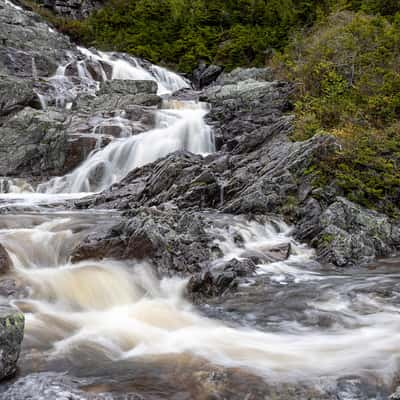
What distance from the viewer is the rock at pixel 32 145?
705 inches

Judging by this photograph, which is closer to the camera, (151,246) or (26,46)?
(151,246)

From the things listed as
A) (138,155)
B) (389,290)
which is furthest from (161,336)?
(138,155)

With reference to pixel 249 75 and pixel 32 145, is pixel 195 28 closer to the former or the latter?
pixel 249 75

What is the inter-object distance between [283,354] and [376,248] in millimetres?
5080

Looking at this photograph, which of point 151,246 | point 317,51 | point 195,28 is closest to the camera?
point 151,246

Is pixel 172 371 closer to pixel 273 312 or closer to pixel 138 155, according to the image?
pixel 273 312

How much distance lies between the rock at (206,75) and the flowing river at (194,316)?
24.4 metres

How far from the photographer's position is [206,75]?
3322 cm

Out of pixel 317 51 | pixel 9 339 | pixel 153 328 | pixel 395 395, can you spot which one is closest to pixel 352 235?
pixel 153 328

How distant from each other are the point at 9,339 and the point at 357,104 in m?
14.3

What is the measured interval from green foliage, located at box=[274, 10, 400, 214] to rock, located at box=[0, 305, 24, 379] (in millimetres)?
8399

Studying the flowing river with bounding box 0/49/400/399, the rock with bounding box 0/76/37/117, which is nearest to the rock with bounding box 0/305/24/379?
the flowing river with bounding box 0/49/400/399

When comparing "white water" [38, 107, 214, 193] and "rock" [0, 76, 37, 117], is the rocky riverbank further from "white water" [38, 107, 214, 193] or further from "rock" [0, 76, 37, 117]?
"rock" [0, 76, 37, 117]

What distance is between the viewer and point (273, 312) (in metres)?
6.00
